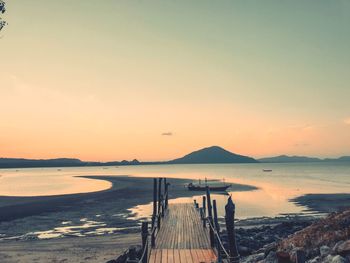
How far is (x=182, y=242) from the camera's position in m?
18.2

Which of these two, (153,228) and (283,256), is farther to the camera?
(153,228)

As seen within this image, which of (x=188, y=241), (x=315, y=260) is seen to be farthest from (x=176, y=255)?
(x=315, y=260)

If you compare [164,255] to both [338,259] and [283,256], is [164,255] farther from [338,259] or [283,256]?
[338,259]

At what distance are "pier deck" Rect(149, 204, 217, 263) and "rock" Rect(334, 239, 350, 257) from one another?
17.5ft

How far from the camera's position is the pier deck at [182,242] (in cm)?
1542

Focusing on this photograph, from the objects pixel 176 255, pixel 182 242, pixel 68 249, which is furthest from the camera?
pixel 68 249

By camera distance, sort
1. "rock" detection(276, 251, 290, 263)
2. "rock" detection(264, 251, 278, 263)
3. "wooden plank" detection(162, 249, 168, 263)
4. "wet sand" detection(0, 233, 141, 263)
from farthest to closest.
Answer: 1. "wet sand" detection(0, 233, 141, 263)
2. "rock" detection(264, 251, 278, 263)
3. "rock" detection(276, 251, 290, 263)
4. "wooden plank" detection(162, 249, 168, 263)

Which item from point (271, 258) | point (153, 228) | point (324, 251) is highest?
point (153, 228)

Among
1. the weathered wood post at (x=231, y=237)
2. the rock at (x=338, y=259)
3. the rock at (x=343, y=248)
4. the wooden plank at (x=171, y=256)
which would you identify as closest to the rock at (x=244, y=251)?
the wooden plank at (x=171, y=256)

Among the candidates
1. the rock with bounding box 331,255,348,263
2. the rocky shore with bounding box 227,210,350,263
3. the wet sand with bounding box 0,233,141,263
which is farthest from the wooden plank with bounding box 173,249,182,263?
the wet sand with bounding box 0,233,141,263

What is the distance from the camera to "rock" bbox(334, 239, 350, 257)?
14906 millimetres

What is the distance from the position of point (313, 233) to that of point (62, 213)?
1424 inches

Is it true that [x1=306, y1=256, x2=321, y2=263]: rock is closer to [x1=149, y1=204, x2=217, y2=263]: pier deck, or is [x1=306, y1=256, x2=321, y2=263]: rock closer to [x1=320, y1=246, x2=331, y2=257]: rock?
[x1=320, y1=246, x2=331, y2=257]: rock

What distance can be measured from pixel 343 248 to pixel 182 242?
7.62 m
